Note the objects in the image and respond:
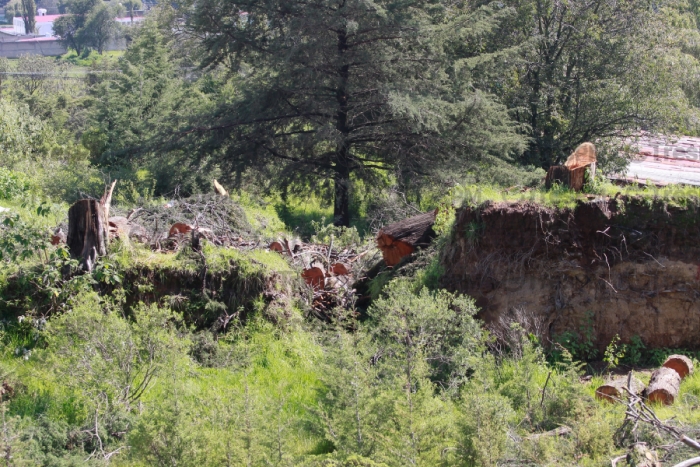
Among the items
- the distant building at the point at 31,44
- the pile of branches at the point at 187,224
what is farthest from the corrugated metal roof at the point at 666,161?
the distant building at the point at 31,44

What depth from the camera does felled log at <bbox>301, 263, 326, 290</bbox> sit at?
9.98 m

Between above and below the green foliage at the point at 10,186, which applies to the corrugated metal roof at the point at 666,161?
below

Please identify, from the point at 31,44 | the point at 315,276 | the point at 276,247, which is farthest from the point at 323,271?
the point at 31,44

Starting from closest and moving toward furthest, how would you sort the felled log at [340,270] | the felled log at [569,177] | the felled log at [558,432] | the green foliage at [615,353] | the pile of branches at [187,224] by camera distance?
the felled log at [558,432], the green foliage at [615,353], the felled log at [569,177], the pile of branches at [187,224], the felled log at [340,270]

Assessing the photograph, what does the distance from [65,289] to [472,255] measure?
4860 mm

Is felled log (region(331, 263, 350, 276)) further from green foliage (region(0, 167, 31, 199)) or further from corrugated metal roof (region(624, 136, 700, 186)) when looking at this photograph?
green foliage (region(0, 167, 31, 199))

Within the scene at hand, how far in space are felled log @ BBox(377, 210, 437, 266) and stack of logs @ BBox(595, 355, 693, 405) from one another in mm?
3112

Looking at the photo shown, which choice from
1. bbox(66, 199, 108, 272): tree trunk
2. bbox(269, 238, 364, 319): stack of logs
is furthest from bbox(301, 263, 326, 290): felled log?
bbox(66, 199, 108, 272): tree trunk

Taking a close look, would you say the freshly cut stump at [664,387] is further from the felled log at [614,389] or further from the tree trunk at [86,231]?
the tree trunk at [86,231]

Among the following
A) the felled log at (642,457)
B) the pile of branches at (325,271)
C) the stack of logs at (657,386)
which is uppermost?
the felled log at (642,457)

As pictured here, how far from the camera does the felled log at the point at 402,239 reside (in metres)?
9.98

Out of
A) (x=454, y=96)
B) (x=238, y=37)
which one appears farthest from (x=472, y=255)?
(x=238, y=37)

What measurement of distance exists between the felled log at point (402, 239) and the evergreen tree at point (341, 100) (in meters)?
6.37

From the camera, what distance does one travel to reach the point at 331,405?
6.48 metres
